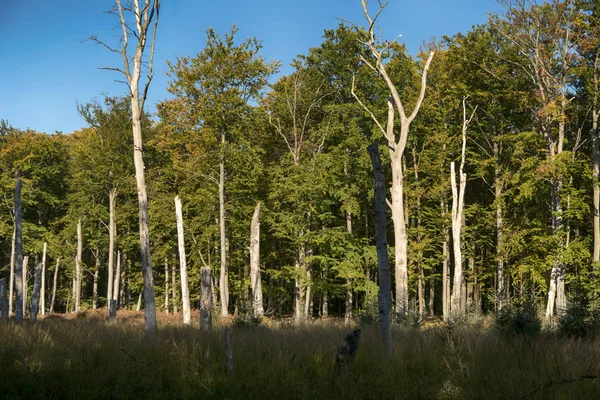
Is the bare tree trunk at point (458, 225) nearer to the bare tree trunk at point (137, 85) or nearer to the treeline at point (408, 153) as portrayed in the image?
the treeline at point (408, 153)

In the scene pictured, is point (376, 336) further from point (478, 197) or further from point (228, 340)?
point (478, 197)

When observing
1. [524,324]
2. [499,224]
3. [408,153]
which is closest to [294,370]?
[524,324]

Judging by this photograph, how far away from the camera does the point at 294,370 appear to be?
6.52 metres

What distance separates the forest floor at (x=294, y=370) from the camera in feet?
19.0

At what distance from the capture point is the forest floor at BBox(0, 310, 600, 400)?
579 centimetres

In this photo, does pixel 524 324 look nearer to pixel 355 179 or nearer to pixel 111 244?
pixel 355 179

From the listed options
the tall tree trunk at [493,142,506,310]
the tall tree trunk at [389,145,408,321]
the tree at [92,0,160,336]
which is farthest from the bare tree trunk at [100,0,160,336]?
the tall tree trunk at [493,142,506,310]

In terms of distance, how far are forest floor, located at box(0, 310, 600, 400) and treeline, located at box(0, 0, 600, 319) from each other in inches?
385

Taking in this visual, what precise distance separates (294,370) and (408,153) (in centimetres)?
2171

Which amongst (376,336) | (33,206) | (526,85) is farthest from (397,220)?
(33,206)

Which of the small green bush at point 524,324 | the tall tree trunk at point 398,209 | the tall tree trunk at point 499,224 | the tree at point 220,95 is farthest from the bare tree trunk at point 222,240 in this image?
the small green bush at point 524,324

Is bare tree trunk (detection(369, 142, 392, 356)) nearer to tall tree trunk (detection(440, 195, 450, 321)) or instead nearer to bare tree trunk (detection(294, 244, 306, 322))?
bare tree trunk (detection(294, 244, 306, 322))

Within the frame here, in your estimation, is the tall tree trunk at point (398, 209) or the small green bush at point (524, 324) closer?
the small green bush at point (524, 324)

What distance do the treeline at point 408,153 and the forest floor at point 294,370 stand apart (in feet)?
32.1
